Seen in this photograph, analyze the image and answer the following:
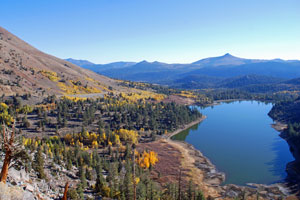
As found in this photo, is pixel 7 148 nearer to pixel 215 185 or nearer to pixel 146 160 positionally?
pixel 215 185

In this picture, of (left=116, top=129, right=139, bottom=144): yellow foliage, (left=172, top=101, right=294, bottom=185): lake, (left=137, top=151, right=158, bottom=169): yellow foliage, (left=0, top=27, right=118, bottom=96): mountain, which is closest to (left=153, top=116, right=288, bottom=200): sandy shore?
(left=172, top=101, right=294, bottom=185): lake

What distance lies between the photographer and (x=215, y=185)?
65.3 meters

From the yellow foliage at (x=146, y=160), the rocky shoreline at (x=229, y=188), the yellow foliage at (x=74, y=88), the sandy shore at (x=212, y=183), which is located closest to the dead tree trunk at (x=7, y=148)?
the rocky shoreline at (x=229, y=188)

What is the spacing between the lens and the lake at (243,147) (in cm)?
7581

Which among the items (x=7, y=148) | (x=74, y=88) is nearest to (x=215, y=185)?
(x=7, y=148)

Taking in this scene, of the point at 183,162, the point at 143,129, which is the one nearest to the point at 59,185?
the point at 183,162

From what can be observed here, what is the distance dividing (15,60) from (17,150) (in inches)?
7987

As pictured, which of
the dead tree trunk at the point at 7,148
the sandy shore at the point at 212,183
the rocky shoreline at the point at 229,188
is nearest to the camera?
the dead tree trunk at the point at 7,148

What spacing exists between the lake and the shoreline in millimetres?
3381

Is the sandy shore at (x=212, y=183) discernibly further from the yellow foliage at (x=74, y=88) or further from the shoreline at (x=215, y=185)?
the yellow foliage at (x=74, y=88)

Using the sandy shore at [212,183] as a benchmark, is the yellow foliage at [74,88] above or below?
above

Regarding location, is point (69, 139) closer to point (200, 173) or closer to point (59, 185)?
point (59, 185)

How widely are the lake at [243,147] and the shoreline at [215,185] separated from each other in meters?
3.38

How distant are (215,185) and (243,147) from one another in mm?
48794
